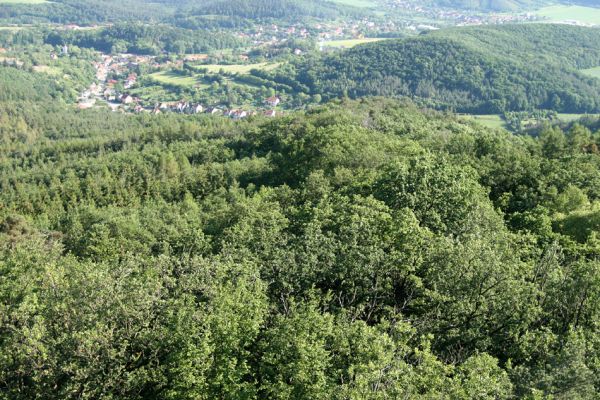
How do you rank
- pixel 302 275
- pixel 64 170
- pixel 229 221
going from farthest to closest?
pixel 64 170 < pixel 229 221 < pixel 302 275

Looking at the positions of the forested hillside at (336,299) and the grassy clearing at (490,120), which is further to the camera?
the grassy clearing at (490,120)

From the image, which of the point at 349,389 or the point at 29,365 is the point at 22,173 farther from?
the point at 349,389

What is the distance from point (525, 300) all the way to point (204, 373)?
16.9 m

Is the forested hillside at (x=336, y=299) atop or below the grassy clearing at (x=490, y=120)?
atop

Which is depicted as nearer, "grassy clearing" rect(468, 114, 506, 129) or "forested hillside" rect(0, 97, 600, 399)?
"forested hillside" rect(0, 97, 600, 399)

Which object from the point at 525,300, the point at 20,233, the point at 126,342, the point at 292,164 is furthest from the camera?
the point at 292,164

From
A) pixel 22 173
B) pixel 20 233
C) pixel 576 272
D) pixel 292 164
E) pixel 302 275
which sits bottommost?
pixel 22 173

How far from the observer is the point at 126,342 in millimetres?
25062

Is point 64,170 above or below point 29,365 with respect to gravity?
below

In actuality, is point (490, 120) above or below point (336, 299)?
below

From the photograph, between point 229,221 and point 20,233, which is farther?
point 20,233

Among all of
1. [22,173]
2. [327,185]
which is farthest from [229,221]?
[22,173]

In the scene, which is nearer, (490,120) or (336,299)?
(336,299)

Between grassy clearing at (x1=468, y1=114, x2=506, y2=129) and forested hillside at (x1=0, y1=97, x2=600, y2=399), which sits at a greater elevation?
forested hillside at (x1=0, y1=97, x2=600, y2=399)
